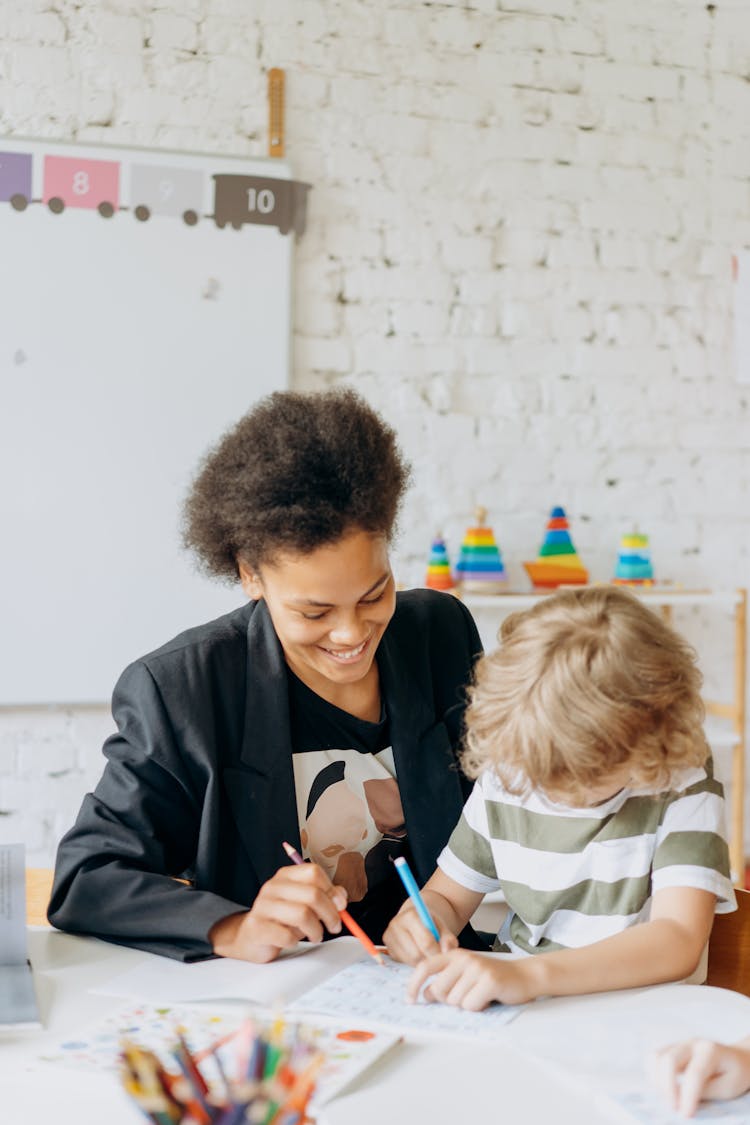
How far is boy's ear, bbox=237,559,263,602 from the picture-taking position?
1396 mm

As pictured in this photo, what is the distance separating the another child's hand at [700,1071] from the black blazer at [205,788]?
46 cm

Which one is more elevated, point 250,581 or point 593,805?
point 250,581

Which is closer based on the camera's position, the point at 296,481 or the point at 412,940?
the point at 412,940

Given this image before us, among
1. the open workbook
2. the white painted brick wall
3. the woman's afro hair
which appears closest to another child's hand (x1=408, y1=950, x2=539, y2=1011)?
the open workbook

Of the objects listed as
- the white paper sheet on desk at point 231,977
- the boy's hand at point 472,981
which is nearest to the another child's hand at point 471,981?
the boy's hand at point 472,981

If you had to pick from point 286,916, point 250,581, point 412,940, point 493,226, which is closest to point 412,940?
point 412,940

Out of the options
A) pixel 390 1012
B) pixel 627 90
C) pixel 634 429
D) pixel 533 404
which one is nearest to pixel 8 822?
pixel 533 404

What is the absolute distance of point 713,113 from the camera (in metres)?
3.28

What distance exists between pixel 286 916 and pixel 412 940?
0.12 metres

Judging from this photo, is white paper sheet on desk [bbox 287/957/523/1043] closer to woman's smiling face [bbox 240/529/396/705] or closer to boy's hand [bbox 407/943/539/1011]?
boy's hand [bbox 407/943/539/1011]

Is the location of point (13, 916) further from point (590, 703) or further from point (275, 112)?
point (275, 112)

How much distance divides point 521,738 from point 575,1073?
0.35 meters

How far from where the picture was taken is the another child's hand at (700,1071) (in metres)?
0.81

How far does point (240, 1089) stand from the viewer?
555mm
